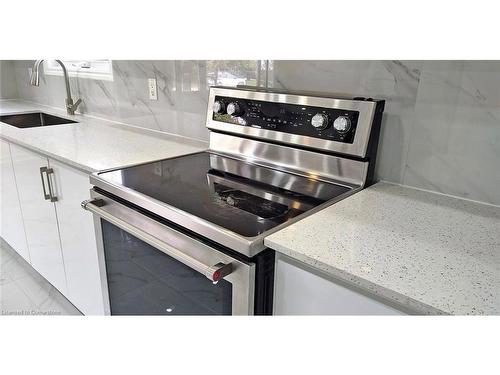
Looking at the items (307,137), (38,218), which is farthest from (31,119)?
(307,137)

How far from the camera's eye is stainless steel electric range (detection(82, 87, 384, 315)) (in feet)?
2.97

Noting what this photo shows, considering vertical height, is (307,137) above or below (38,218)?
above

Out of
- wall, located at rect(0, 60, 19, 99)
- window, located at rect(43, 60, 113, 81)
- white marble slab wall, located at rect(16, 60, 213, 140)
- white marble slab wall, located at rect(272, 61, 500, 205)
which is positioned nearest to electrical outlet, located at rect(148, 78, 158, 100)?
white marble slab wall, located at rect(16, 60, 213, 140)

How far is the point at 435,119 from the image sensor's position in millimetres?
1109

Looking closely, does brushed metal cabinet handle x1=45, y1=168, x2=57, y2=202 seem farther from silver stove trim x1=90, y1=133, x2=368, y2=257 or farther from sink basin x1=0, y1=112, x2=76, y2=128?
sink basin x1=0, y1=112, x2=76, y2=128

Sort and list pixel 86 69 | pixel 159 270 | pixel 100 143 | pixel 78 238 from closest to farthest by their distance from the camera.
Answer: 1. pixel 159 270
2. pixel 78 238
3. pixel 100 143
4. pixel 86 69

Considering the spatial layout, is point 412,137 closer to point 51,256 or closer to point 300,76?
point 300,76

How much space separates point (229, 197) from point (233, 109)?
1.45 ft

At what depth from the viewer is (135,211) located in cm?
113

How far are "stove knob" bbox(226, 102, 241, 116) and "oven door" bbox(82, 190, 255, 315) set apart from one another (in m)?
0.53

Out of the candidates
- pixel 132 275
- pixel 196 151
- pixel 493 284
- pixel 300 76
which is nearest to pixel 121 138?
pixel 196 151

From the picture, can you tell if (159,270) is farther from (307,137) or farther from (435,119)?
(435,119)
